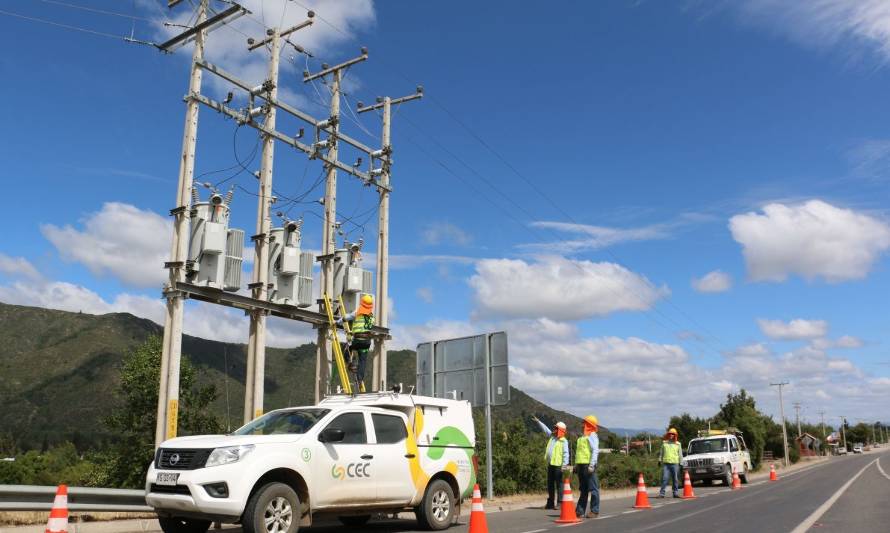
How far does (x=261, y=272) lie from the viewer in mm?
15961

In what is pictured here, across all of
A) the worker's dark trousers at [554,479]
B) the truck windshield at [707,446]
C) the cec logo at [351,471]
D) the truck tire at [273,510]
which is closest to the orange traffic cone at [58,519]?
the truck tire at [273,510]

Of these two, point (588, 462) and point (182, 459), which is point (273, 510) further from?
point (588, 462)

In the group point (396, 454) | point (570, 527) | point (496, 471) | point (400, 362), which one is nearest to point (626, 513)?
point (570, 527)

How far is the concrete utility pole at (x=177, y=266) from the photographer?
13078mm

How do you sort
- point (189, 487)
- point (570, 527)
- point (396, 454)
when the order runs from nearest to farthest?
point (189, 487) → point (396, 454) → point (570, 527)

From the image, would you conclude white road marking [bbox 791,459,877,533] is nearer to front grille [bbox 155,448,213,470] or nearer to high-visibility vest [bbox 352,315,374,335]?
high-visibility vest [bbox 352,315,374,335]

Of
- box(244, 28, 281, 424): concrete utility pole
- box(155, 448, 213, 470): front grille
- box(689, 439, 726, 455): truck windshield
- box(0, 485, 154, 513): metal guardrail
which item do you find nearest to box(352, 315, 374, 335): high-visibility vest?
box(244, 28, 281, 424): concrete utility pole

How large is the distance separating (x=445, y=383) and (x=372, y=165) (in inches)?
253

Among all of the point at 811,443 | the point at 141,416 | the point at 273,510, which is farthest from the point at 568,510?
the point at 811,443

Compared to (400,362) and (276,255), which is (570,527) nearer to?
(276,255)

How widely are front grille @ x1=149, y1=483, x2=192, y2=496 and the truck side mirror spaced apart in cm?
181

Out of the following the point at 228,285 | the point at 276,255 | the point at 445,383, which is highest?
the point at 276,255

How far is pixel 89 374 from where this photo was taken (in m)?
131

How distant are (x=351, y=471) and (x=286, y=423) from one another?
1119 millimetres
